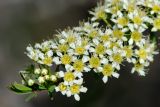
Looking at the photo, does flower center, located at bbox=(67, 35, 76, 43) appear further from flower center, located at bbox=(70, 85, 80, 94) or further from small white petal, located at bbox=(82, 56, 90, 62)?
flower center, located at bbox=(70, 85, 80, 94)

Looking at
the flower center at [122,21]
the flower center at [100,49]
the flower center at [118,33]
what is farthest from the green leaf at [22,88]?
the flower center at [122,21]

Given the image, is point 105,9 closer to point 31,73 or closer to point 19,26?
point 31,73

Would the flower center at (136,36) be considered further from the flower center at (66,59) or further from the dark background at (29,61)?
the dark background at (29,61)

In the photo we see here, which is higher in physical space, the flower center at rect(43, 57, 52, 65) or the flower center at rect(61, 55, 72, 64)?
the flower center at rect(43, 57, 52, 65)

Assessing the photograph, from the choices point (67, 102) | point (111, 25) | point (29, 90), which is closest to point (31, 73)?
point (29, 90)

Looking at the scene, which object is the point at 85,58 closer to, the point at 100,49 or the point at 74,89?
the point at 100,49

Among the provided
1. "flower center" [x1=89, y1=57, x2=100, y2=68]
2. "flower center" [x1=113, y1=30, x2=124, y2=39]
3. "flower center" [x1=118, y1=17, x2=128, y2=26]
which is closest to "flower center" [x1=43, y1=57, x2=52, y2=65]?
"flower center" [x1=89, y1=57, x2=100, y2=68]
